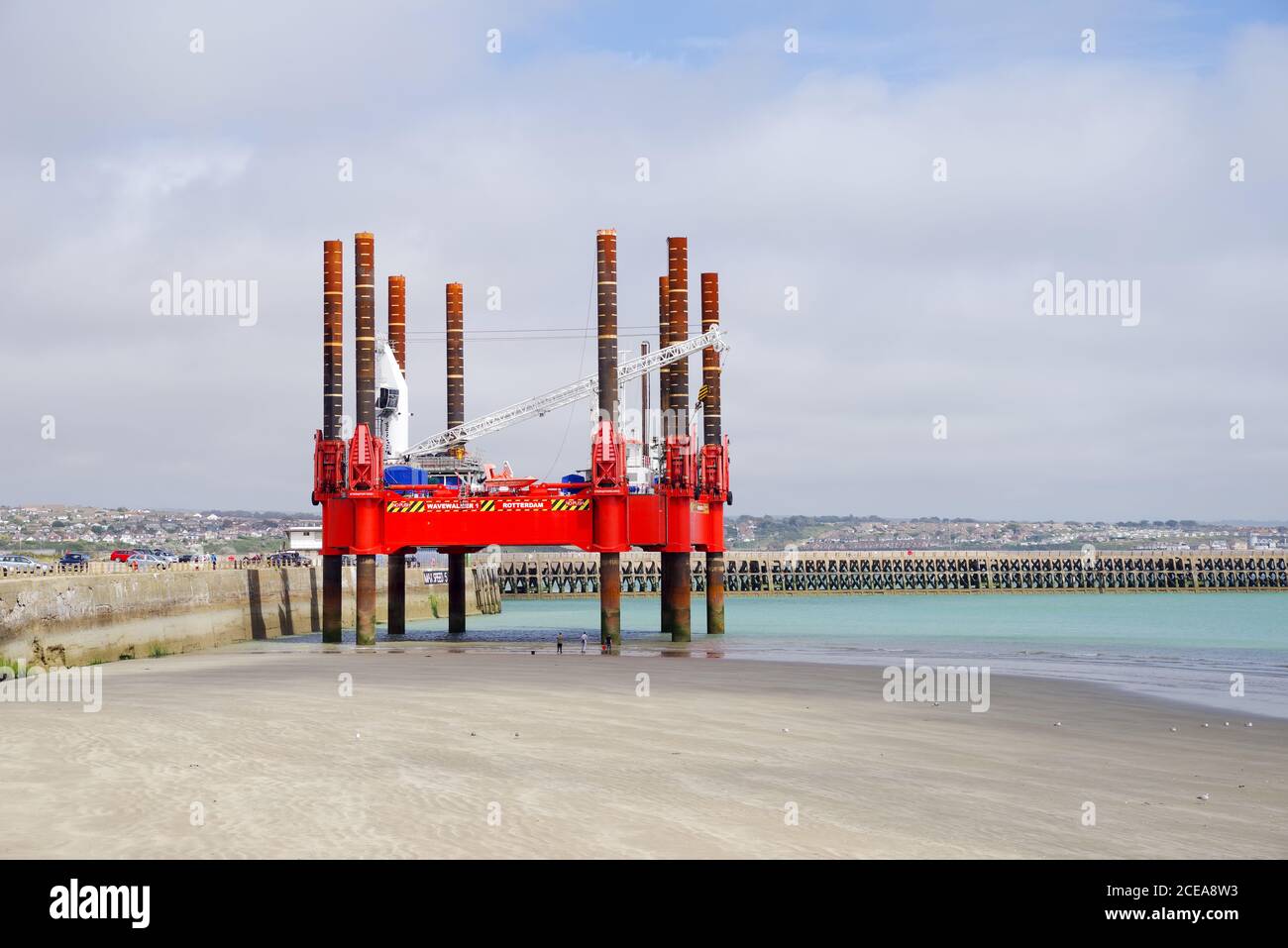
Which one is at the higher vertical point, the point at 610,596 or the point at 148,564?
the point at 148,564

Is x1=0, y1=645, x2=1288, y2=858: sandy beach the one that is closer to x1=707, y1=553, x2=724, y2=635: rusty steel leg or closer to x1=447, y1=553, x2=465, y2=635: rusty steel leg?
x1=707, y1=553, x2=724, y2=635: rusty steel leg

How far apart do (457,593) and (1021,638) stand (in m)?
27.2

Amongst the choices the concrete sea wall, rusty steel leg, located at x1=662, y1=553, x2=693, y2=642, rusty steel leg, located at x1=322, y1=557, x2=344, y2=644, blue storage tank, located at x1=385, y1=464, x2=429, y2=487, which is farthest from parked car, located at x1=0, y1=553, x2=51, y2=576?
rusty steel leg, located at x1=662, y1=553, x2=693, y2=642

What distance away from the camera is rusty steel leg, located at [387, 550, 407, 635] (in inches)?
2403

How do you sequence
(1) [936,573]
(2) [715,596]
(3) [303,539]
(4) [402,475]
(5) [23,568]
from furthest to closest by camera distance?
A: (1) [936,573] < (3) [303,539] < (5) [23,568] < (2) [715,596] < (4) [402,475]

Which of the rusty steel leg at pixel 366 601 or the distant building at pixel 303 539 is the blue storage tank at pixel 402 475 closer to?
the rusty steel leg at pixel 366 601

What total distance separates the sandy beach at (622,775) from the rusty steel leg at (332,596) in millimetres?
21102

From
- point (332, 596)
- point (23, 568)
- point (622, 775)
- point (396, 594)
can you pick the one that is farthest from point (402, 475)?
point (622, 775)

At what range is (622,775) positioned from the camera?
64.0 feet

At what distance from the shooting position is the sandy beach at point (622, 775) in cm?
1496

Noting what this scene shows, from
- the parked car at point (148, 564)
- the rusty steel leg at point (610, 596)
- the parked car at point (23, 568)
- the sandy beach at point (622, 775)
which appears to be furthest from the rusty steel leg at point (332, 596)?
the sandy beach at point (622, 775)

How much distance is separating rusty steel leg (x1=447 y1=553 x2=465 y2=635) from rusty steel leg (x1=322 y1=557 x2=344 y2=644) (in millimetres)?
8092

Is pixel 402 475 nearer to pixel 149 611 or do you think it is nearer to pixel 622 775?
pixel 149 611

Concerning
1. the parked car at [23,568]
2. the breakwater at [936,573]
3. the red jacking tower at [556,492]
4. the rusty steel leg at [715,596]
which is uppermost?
the red jacking tower at [556,492]
